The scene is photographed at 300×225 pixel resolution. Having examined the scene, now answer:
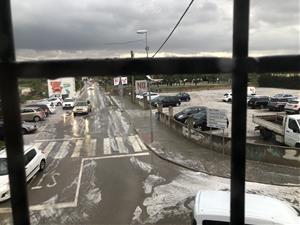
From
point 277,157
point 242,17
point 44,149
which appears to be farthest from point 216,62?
point 44,149

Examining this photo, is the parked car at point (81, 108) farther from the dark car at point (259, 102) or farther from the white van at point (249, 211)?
the white van at point (249, 211)

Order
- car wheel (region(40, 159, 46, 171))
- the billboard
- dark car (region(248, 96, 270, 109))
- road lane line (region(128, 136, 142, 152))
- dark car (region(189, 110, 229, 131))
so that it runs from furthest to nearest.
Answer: dark car (region(248, 96, 270, 109)) < dark car (region(189, 110, 229, 131)) < road lane line (region(128, 136, 142, 152)) < car wheel (region(40, 159, 46, 171)) < the billboard

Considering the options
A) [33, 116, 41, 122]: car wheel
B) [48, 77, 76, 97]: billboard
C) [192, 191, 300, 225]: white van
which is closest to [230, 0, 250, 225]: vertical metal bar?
[48, 77, 76, 97]: billboard

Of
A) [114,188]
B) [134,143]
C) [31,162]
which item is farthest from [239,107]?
[134,143]

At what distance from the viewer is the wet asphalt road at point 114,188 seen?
1111cm

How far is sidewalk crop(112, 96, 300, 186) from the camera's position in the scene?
14406 mm

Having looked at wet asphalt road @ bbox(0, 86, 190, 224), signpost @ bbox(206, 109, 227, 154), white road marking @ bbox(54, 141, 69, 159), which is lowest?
white road marking @ bbox(54, 141, 69, 159)

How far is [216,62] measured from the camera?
1160 millimetres

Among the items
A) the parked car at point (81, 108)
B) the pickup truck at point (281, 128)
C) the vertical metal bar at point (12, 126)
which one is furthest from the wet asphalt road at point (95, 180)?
the parked car at point (81, 108)

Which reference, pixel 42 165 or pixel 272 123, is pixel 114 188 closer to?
pixel 42 165

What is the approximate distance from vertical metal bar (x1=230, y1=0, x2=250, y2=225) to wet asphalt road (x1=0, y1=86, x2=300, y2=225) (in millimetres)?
9513

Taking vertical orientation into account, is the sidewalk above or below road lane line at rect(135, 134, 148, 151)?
above

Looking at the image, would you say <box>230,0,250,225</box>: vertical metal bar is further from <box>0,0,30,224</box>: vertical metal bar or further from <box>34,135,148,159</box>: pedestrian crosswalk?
<box>34,135,148,159</box>: pedestrian crosswalk

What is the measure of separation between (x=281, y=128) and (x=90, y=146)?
10855mm
